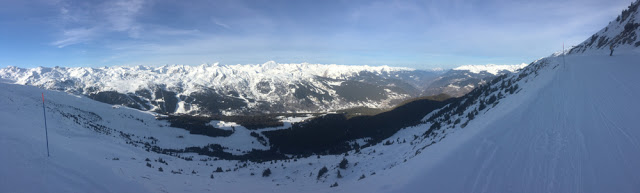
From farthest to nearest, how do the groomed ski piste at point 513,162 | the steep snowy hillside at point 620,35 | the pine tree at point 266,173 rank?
1. the steep snowy hillside at point 620,35
2. the pine tree at point 266,173
3. the groomed ski piste at point 513,162

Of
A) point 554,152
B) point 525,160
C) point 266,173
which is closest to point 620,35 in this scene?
point 554,152

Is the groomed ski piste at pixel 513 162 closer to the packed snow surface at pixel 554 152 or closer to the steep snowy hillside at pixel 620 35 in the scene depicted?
the packed snow surface at pixel 554 152

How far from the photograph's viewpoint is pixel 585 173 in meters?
5.95

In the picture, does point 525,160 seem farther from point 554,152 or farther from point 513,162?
point 554,152

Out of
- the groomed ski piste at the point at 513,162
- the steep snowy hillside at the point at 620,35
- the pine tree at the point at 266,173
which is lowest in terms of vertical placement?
the pine tree at the point at 266,173

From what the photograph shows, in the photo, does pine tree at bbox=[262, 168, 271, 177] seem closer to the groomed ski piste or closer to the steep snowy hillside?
the groomed ski piste

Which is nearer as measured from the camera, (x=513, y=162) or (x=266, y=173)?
(x=513, y=162)

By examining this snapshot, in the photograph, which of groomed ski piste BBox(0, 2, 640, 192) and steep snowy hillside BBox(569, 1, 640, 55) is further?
steep snowy hillside BBox(569, 1, 640, 55)

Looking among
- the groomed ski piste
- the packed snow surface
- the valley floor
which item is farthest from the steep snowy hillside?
the packed snow surface

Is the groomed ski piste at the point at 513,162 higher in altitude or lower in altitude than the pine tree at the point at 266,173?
higher

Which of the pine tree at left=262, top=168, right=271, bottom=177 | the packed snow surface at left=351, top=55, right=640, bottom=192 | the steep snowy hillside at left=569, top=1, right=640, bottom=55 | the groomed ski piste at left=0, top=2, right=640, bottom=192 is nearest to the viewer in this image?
the packed snow surface at left=351, top=55, right=640, bottom=192


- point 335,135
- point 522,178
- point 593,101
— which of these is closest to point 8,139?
point 522,178

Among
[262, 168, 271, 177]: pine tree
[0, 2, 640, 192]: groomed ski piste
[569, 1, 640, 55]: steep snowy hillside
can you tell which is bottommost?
[262, 168, 271, 177]: pine tree

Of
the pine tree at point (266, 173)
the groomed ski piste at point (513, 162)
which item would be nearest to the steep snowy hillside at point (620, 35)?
the groomed ski piste at point (513, 162)
